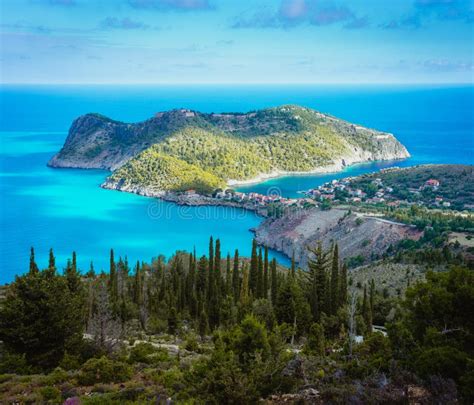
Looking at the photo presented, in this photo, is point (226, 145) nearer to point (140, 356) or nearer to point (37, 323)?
point (140, 356)

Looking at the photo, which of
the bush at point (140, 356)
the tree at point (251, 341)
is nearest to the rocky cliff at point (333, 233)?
the bush at point (140, 356)

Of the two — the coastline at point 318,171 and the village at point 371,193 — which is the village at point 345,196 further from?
the coastline at point 318,171

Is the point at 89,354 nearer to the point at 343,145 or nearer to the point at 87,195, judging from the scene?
the point at 87,195

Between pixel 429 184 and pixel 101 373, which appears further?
pixel 429 184

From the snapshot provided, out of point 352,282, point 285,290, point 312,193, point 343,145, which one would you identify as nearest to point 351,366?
point 285,290

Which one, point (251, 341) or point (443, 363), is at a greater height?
point (251, 341)

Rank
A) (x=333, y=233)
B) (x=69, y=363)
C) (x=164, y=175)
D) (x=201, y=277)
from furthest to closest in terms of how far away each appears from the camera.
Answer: (x=164, y=175) → (x=333, y=233) → (x=201, y=277) → (x=69, y=363)

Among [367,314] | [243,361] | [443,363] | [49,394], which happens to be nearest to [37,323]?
[49,394]
